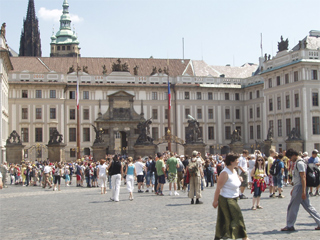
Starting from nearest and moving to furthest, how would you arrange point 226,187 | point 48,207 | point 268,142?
point 226,187 < point 48,207 < point 268,142

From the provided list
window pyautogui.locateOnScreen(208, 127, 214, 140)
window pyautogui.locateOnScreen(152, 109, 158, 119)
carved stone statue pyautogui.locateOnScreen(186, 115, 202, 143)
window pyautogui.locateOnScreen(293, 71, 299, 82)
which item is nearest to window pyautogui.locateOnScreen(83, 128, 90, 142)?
window pyautogui.locateOnScreen(152, 109, 158, 119)

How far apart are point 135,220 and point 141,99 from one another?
55185mm

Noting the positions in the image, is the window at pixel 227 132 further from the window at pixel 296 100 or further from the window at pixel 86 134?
the window at pixel 86 134

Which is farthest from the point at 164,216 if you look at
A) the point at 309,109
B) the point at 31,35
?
the point at 31,35

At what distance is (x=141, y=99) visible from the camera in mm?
67188

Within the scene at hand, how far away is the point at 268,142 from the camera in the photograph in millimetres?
49250

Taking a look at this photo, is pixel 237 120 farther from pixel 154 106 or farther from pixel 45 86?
pixel 45 86

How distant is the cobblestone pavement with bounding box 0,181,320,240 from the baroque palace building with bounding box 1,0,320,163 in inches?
1656

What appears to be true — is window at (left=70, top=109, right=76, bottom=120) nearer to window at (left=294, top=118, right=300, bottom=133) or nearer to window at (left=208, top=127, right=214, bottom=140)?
window at (left=208, top=127, right=214, bottom=140)

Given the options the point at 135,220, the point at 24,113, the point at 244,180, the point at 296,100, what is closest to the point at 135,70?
the point at 24,113

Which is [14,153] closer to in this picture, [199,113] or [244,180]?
[244,180]

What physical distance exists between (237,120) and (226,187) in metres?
63.0

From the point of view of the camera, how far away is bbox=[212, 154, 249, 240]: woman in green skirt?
812 centimetres

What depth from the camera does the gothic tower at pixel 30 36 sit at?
337ft
